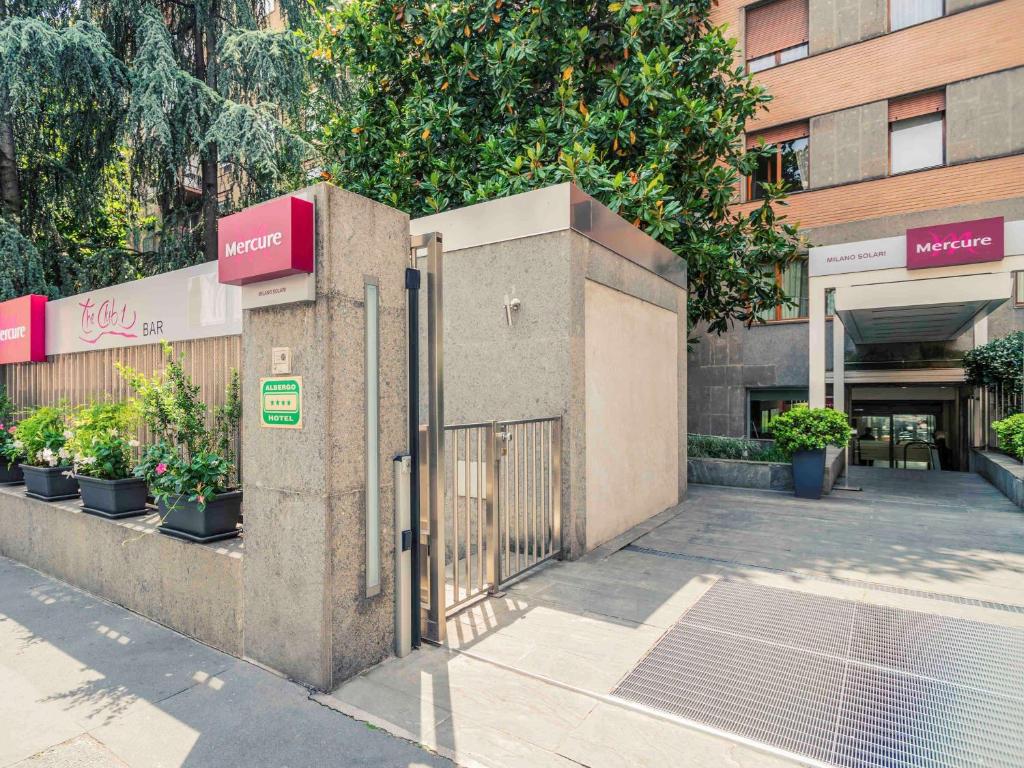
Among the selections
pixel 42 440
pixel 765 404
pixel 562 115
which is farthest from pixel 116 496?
pixel 765 404

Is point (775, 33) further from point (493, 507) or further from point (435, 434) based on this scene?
point (435, 434)

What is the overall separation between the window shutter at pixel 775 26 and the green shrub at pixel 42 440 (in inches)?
664

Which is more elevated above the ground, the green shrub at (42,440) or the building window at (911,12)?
the building window at (911,12)

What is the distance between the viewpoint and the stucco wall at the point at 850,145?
13430 millimetres

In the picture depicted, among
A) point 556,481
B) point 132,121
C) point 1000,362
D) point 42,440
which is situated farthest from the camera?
point 1000,362

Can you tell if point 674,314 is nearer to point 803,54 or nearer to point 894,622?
point 894,622

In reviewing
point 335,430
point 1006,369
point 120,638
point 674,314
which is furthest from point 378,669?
point 1006,369

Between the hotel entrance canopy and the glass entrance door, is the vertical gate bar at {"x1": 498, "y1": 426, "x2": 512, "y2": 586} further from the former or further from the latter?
the glass entrance door

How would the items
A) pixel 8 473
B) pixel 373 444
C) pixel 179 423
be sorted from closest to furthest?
1. pixel 373 444
2. pixel 179 423
3. pixel 8 473

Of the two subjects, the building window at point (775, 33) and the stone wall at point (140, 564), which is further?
the building window at point (775, 33)

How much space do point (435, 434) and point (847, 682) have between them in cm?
274

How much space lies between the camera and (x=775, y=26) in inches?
573

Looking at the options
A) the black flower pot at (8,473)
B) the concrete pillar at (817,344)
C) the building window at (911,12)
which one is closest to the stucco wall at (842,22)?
the building window at (911,12)

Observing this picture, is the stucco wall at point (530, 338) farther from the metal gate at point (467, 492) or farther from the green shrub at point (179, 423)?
the green shrub at point (179, 423)
